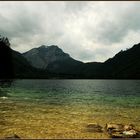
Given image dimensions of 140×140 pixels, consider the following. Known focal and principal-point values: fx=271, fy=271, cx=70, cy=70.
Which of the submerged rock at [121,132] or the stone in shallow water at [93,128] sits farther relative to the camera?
the stone in shallow water at [93,128]

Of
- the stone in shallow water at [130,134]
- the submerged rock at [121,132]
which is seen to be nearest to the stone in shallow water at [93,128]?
the submerged rock at [121,132]

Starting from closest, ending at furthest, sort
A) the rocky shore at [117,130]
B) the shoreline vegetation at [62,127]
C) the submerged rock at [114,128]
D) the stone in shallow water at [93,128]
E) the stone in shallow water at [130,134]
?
1. the stone in shallow water at [130,134]
2. the rocky shore at [117,130]
3. the shoreline vegetation at [62,127]
4. the submerged rock at [114,128]
5. the stone in shallow water at [93,128]

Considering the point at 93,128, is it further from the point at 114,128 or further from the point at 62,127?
the point at 62,127

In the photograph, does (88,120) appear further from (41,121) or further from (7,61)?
(7,61)

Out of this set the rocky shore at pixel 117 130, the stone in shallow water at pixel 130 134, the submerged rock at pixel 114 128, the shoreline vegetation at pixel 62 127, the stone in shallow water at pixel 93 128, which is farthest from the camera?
the stone in shallow water at pixel 93 128

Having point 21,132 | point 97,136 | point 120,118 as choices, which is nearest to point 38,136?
point 21,132

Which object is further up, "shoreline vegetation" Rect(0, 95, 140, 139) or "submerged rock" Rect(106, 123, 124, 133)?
"submerged rock" Rect(106, 123, 124, 133)

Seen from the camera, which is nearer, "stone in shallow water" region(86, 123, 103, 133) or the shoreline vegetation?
the shoreline vegetation

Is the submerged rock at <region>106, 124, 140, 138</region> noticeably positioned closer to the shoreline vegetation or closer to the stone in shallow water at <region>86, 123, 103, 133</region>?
the shoreline vegetation

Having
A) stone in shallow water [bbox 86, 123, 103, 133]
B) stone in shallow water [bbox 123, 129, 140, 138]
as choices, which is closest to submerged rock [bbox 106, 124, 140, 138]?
stone in shallow water [bbox 123, 129, 140, 138]

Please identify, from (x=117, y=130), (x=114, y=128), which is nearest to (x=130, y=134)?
(x=117, y=130)

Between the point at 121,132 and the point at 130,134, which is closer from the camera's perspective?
the point at 130,134

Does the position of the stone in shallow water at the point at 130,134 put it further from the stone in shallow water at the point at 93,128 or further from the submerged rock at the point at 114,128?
the stone in shallow water at the point at 93,128

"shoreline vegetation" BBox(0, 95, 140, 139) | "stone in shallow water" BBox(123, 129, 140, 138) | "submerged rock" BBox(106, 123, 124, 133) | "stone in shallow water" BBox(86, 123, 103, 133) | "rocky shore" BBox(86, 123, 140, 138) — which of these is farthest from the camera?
"stone in shallow water" BBox(86, 123, 103, 133)
